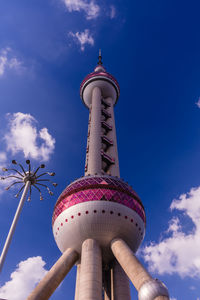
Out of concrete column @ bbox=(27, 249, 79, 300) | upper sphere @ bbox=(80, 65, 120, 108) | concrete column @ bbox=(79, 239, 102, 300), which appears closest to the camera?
concrete column @ bbox=(27, 249, 79, 300)

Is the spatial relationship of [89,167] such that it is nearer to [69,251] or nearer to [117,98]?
[69,251]

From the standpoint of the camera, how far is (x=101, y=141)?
3725 cm

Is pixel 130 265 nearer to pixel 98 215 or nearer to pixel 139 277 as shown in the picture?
pixel 139 277

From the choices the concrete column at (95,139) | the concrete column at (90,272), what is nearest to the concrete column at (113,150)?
the concrete column at (95,139)

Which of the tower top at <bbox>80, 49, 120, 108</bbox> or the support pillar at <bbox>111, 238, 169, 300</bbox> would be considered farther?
the tower top at <bbox>80, 49, 120, 108</bbox>

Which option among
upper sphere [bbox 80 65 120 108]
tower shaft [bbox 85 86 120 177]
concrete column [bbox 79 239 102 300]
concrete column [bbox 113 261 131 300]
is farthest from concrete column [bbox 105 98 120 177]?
concrete column [bbox 79 239 102 300]

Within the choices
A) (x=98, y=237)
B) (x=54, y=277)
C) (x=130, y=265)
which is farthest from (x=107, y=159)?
(x=54, y=277)

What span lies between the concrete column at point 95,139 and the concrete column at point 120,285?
35.7 feet

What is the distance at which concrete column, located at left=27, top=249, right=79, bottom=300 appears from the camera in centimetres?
1947

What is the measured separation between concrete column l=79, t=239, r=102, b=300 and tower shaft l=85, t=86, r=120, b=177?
384 inches

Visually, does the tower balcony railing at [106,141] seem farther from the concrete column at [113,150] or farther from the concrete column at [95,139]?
the concrete column at [95,139]

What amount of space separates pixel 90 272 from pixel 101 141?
19425 mm

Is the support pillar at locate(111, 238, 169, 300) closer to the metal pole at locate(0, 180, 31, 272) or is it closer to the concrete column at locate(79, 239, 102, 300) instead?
the concrete column at locate(79, 239, 102, 300)

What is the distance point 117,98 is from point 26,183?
118 feet
